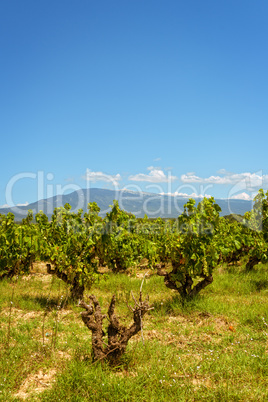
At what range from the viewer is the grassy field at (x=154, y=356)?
339 centimetres

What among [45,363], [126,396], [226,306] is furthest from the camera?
[226,306]

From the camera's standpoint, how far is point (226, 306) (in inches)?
253

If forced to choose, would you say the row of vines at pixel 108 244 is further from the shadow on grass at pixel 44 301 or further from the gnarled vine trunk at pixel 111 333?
the gnarled vine trunk at pixel 111 333

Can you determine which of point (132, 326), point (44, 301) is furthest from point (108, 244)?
point (132, 326)

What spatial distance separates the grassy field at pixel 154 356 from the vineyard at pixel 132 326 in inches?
0.7

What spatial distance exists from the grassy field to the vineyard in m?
0.02

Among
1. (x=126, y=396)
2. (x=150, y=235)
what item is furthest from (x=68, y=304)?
(x=150, y=235)

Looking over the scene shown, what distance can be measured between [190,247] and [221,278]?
3.24 metres

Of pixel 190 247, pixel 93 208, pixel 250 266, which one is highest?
pixel 93 208

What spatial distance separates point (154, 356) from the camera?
422 cm

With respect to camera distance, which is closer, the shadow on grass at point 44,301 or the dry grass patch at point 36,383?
the dry grass patch at point 36,383

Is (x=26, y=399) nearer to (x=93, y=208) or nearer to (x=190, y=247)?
(x=190, y=247)

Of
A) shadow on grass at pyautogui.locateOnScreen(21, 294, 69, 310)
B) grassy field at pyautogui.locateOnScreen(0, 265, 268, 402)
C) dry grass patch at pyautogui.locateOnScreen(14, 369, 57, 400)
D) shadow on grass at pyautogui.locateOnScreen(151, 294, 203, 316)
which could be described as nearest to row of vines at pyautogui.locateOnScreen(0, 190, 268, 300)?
shadow on grass at pyautogui.locateOnScreen(151, 294, 203, 316)

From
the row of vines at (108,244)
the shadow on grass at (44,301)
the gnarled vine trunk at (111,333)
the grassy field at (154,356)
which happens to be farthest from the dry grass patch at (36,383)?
the shadow on grass at (44,301)
